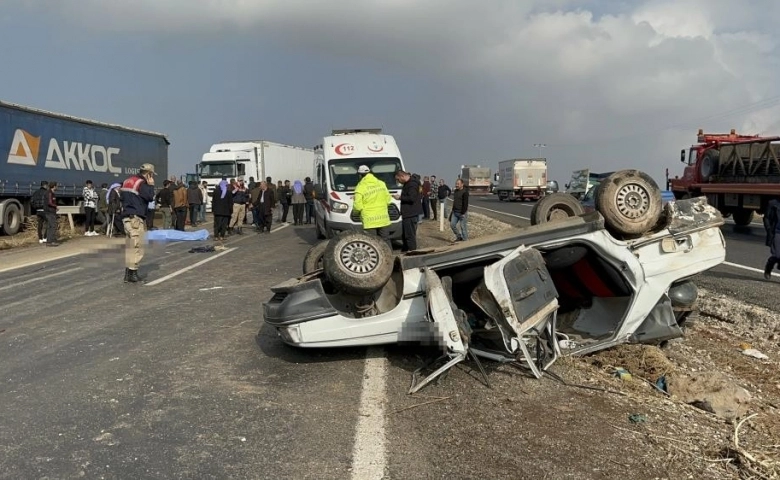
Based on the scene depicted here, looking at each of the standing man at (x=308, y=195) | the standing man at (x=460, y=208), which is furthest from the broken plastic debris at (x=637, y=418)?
the standing man at (x=308, y=195)

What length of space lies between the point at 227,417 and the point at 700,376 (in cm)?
350

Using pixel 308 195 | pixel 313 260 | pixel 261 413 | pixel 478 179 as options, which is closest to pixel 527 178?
pixel 478 179

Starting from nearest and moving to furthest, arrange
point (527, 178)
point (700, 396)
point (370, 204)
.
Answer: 1. point (700, 396)
2. point (370, 204)
3. point (527, 178)

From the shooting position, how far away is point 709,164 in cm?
2086

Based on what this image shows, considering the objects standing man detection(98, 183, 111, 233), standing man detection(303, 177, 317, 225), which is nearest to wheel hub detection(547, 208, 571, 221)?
standing man detection(303, 177, 317, 225)

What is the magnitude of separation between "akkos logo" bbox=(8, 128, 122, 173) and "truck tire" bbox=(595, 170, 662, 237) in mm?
18472

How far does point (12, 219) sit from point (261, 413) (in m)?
17.4

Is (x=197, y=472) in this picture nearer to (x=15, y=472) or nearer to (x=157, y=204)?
(x=15, y=472)

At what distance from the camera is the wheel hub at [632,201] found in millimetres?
5031

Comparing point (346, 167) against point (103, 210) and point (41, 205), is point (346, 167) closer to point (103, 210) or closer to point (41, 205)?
point (41, 205)

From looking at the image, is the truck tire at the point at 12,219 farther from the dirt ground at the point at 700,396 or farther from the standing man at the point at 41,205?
the dirt ground at the point at 700,396

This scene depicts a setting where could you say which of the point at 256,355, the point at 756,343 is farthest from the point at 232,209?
the point at 756,343

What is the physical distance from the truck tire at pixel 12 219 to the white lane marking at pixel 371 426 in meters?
16.5

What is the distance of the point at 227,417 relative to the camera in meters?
4.05
